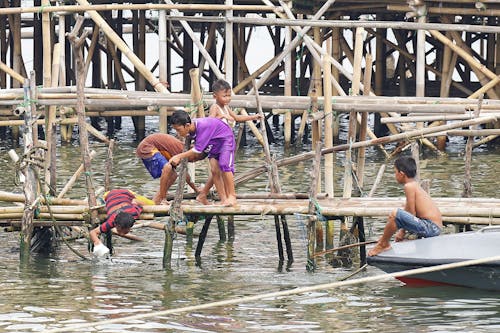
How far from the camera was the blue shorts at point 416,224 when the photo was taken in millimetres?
13197

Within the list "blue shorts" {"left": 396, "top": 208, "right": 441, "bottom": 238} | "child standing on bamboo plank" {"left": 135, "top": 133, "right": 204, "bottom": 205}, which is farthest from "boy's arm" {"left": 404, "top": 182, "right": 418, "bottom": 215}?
"child standing on bamboo plank" {"left": 135, "top": 133, "right": 204, "bottom": 205}

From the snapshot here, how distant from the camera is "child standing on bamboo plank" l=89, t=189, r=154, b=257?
13773 mm

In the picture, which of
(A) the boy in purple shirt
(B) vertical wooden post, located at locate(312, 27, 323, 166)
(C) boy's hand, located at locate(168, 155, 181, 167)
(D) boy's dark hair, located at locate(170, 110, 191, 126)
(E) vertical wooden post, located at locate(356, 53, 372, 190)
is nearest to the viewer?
(D) boy's dark hair, located at locate(170, 110, 191, 126)

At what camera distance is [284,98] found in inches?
696

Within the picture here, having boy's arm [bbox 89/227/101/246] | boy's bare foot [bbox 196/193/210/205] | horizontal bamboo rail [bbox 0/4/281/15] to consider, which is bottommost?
boy's arm [bbox 89/227/101/246]

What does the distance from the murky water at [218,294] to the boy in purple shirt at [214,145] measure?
89 centimetres

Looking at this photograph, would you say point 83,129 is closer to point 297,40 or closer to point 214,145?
point 214,145

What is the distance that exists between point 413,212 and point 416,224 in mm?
182

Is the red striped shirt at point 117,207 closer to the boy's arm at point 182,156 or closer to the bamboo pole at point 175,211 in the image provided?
the bamboo pole at point 175,211

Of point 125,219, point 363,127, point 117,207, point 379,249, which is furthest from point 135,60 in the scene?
point 379,249

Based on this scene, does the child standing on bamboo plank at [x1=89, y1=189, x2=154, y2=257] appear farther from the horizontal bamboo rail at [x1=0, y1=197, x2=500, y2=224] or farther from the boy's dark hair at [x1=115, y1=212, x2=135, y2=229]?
the horizontal bamboo rail at [x1=0, y1=197, x2=500, y2=224]

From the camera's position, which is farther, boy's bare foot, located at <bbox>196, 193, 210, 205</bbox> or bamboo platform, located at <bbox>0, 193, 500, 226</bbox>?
boy's bare foot, located at <bbox>196, 193, 210, 205</bbox>

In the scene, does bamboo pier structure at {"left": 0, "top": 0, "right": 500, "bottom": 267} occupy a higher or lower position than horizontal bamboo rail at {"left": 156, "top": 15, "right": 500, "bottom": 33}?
lower

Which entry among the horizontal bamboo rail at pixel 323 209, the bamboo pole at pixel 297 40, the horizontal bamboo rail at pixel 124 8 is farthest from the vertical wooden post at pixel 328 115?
the horizontal bamboo rail at pixel 124 8
